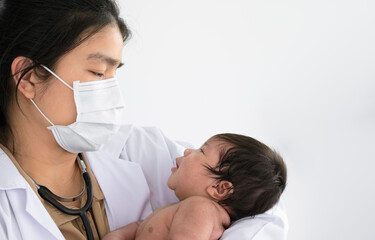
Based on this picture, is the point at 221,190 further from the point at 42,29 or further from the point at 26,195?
the point at 42,29

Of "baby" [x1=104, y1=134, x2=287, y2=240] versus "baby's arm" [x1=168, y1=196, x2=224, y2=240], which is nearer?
"baby's arm" [x1=168, y1=196, x2=224, y2=240]

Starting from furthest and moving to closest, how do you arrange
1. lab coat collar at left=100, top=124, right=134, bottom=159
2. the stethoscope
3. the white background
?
1. the white background
2. lab coat collar at left=100, top=124, right=134, bottom=159
3. the stethoscope

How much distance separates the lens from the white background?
3076 mm

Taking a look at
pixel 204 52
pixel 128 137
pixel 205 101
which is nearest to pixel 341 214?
pixel 205 101

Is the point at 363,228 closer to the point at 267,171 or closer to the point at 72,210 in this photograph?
the point at 267,171

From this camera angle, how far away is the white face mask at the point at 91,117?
66.4 inches

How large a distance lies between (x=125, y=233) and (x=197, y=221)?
12.4 inches

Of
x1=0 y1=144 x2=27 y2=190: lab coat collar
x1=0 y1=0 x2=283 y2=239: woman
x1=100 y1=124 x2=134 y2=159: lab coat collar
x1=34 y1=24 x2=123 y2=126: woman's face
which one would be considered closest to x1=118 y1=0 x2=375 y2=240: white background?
x1=100 y1=124 x2=134 y2=159: lab coat collar

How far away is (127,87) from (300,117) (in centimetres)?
121

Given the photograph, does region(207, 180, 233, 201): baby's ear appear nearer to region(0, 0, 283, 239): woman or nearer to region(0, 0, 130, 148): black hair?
region(0, 0, 283, 239): woman

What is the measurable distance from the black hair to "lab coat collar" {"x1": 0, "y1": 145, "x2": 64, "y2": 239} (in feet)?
0.97

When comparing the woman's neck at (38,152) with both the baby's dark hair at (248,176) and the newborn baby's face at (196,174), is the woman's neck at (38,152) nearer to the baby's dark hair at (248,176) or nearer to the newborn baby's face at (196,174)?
the newborn baby's face at (196,174)

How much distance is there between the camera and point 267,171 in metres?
1.81

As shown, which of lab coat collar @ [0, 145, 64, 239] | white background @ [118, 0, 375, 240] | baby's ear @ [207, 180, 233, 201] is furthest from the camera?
white background @ [118, 0, 375, 240]
